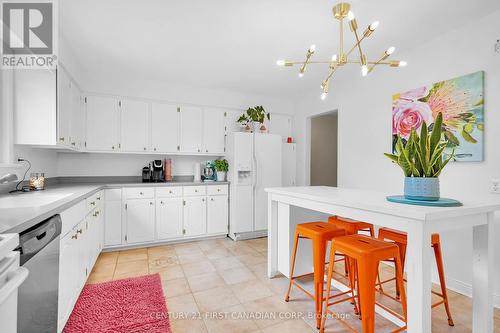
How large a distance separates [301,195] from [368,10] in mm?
1706

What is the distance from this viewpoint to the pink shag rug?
188cm

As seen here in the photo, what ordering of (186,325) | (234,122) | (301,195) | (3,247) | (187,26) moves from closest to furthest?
(3,247) < (186,325) < (301,195) < (187,26) < (234,122)

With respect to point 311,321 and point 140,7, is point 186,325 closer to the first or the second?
point 311,321

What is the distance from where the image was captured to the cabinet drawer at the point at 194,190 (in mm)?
3895

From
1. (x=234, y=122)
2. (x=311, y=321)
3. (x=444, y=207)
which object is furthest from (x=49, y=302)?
(x=234, y=122)

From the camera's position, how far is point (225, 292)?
2.41 metres

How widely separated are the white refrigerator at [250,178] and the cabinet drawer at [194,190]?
1.52 feet

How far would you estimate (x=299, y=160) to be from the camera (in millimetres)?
5008

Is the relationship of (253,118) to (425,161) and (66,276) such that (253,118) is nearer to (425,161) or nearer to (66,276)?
(425,161)

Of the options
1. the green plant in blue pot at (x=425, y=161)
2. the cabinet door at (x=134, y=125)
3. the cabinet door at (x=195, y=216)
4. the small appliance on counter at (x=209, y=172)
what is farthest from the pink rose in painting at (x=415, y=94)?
the cabinet door at (x=134, y=125)

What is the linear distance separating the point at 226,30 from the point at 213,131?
2035mm

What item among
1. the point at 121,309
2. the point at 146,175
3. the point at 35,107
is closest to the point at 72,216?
the point at 121,309

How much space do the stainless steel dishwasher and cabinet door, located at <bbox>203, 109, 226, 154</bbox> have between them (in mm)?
2921

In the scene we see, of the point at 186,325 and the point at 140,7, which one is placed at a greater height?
the point at 140,7
